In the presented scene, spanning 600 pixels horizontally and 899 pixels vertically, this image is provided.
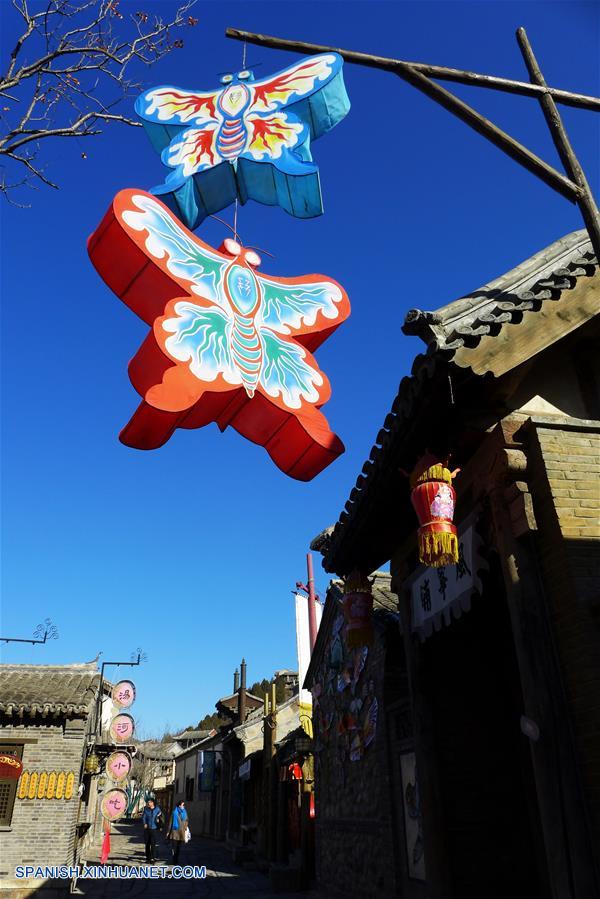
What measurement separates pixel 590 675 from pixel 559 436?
1.90 meters

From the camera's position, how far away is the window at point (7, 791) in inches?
611

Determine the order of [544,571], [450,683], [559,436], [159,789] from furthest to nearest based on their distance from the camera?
[159,789] → [450,683] → [559,436] → [544,571]

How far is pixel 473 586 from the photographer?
5.48m

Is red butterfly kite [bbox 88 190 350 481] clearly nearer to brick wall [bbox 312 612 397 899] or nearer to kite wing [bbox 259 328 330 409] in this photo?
kite wing [bbox 259 328 330 409]

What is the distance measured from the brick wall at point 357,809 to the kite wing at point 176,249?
7186mm

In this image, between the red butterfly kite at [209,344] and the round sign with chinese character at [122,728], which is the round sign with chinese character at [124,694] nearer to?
the round sign with chinese character at [122,728]

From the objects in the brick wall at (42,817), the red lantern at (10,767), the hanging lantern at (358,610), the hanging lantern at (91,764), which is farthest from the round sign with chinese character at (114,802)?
the hanging lantern at (358,610)

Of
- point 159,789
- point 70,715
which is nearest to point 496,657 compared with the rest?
point 70,715

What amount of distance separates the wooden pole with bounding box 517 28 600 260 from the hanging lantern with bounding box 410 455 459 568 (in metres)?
2.02

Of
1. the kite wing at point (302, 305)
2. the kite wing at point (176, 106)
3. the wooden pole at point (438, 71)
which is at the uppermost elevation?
the kite wing at point (176, 106)

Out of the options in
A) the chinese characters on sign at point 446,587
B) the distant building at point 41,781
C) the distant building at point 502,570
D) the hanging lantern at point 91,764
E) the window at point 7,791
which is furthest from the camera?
the hanging lantern at point 91,764

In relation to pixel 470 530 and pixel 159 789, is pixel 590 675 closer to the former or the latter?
pixel 470 530

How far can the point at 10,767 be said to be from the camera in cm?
1591

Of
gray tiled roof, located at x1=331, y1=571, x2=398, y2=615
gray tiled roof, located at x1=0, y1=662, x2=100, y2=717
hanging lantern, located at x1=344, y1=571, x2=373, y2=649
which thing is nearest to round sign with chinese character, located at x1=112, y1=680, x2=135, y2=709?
gray tiled roof, located at x1=0, y1=662, x2=100, y2=717
